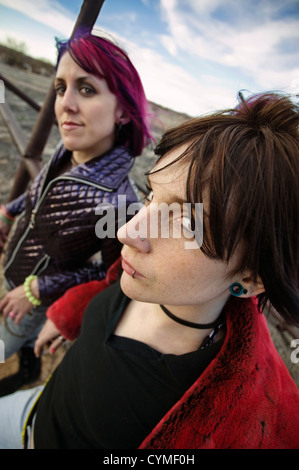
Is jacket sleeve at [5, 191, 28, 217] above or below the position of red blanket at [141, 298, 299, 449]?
above

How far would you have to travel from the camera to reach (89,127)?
125 centimetres

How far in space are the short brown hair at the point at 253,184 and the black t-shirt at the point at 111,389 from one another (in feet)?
1.15

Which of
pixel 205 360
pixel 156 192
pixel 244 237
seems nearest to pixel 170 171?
pixel 156 192

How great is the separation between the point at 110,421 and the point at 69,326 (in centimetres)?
58

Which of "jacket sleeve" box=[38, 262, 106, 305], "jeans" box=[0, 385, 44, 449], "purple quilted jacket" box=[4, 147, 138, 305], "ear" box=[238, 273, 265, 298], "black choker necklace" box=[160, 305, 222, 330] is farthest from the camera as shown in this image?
"jacket sleeve" box=[38, 262, 106, 305]

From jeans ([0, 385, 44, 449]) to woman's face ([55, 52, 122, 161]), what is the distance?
4.05 feet

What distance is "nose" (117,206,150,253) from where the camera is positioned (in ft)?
2.33

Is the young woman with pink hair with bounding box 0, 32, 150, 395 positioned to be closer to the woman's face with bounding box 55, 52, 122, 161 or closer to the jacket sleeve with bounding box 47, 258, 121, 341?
the woman's face with bounding box 55, 52, 122, 161

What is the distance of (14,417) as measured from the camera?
3.85 ft

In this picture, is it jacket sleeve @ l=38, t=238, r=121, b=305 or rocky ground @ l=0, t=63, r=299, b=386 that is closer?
jacket sleeve @ l=38, t=238, r=121, b=305

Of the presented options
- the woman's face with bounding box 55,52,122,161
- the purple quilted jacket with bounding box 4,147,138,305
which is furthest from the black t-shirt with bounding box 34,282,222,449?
the woman's face with bounding box 55,52,122,161

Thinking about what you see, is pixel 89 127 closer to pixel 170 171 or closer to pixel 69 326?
pixel 170 171

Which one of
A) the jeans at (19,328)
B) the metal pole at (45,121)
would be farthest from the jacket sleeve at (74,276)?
the metal pole at (45,121)

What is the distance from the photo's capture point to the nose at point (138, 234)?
71cm
